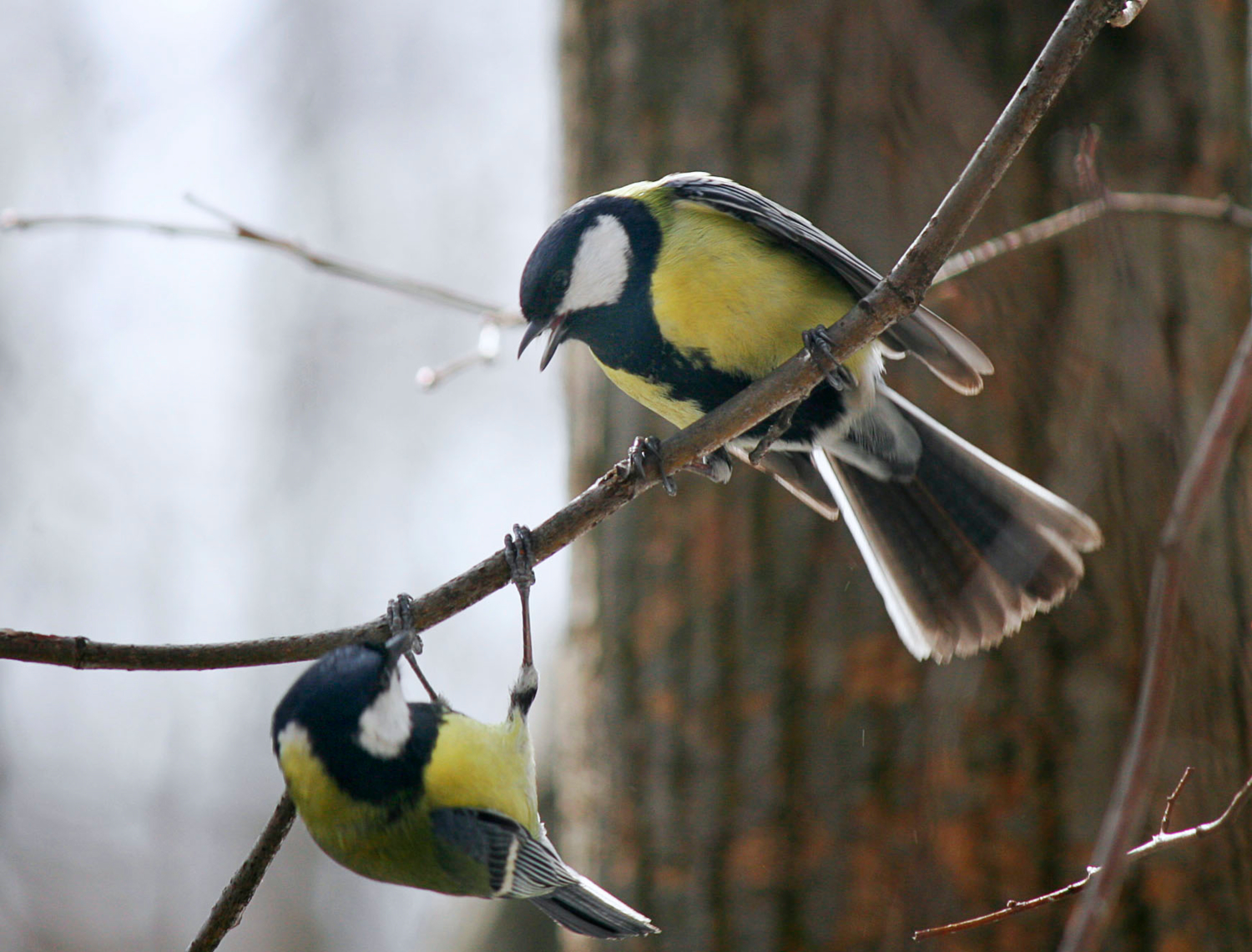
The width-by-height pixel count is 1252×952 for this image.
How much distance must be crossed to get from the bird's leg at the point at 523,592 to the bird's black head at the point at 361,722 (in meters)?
0.19

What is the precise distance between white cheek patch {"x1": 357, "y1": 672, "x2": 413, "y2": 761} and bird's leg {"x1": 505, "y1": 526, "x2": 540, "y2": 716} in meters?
0.22

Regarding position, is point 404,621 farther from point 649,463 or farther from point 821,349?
point 821,349

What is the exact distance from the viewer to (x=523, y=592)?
67.1 inches

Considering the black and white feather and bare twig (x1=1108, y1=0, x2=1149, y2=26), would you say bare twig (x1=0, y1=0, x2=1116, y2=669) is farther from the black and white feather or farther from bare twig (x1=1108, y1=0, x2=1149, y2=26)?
the black and white feather

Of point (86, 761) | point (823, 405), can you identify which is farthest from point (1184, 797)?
point (86, 761)

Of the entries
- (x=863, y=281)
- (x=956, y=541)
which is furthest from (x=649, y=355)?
(x=956, y=541)

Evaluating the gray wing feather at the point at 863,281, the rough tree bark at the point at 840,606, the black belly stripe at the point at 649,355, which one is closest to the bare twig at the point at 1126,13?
the gray wing feather at the point at 863,281

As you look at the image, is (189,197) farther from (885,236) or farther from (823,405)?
(885,236)

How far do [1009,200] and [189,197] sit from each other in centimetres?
194

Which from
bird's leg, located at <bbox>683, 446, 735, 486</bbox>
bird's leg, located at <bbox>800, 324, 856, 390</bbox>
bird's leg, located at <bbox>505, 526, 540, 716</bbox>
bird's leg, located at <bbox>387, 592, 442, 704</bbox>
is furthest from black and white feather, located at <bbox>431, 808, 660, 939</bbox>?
bird's leg, located at <bbox>800, 324, 856, 390</bbox>

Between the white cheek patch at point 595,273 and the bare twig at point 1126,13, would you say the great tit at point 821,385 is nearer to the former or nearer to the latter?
the white cheek patch at point 595,273

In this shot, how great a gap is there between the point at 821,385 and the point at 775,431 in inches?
9.7

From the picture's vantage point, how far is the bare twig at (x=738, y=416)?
1.29 metres

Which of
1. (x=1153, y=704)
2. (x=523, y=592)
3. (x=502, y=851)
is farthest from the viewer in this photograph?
(x=502, y=851)
